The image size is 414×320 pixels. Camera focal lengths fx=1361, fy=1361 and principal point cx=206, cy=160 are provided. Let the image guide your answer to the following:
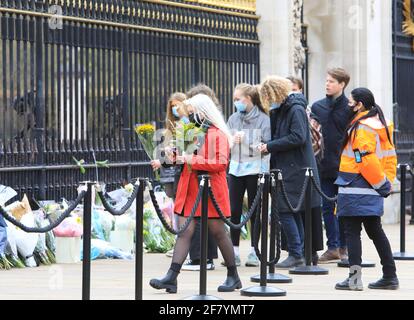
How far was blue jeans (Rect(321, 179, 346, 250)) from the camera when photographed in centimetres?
1410

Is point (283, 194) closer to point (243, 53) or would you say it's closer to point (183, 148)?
point (183, 148)

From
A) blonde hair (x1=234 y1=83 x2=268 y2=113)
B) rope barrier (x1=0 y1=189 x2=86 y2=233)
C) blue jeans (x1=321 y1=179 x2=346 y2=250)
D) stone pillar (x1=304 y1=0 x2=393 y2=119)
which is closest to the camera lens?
rope barrier (x1=0 y1=189 x2=86 y2=233)

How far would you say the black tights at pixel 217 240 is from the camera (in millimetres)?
10977

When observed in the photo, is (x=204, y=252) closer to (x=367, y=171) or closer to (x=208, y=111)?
(x=208, y=111)

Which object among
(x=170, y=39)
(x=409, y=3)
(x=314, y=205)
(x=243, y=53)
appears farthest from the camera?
(x=409, y=3)

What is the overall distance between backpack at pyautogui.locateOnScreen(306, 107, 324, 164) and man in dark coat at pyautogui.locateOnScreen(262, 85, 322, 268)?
63 centimetres

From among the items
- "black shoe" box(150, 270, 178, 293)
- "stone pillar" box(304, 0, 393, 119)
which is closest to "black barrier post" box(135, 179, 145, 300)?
"black shoe" box(150, 270, 178, 293)

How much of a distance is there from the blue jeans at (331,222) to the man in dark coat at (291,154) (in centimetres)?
89

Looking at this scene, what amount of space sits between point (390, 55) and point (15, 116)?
29.6 feet

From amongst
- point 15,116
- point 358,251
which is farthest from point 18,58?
point 358,251

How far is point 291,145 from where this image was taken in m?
13.0

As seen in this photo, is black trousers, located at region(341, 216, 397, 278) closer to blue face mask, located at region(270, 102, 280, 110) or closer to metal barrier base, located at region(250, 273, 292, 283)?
metal barrier base, located at region(250, 273, 292, 283)

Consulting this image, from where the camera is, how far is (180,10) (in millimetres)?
17094

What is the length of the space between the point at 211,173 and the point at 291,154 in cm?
203
